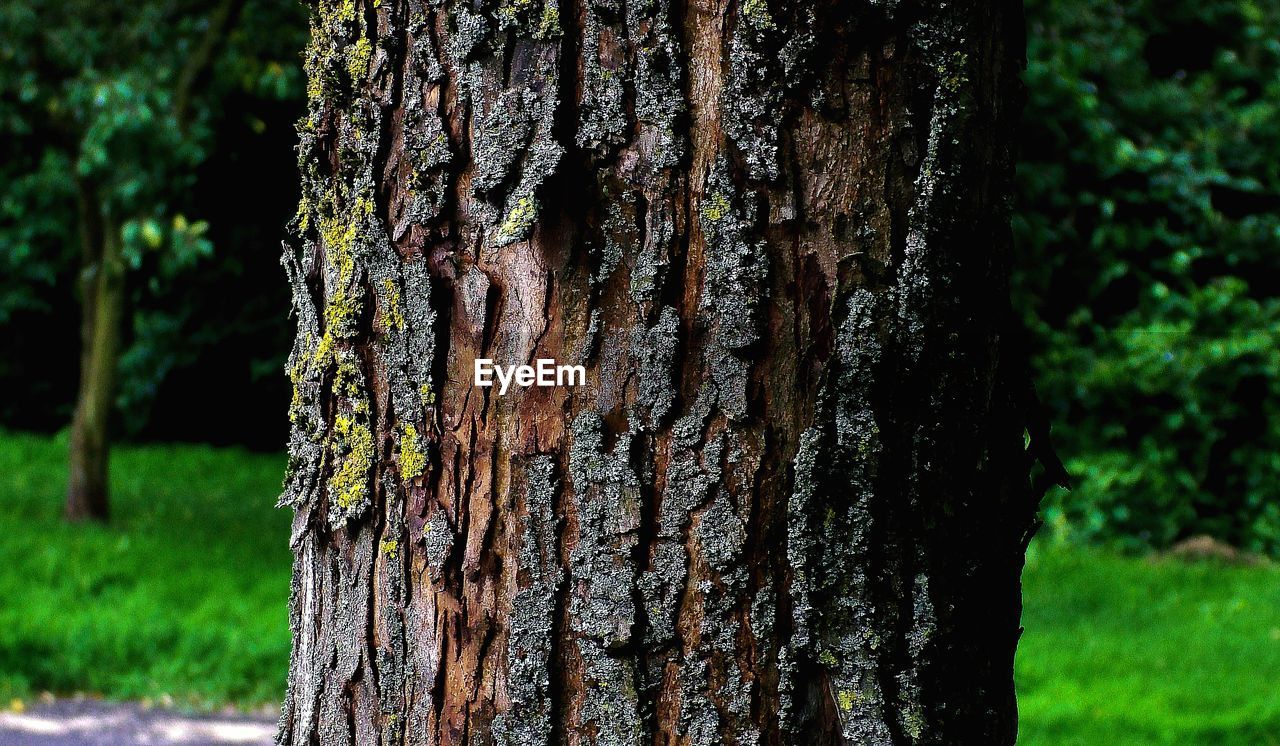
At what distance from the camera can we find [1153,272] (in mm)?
8281

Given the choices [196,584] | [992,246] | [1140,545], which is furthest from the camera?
[1140,545]

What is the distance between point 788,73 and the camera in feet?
4.01

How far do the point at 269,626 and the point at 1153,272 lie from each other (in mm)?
6090

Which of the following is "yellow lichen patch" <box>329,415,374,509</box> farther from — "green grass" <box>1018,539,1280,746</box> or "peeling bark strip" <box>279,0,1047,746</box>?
"green grass" <box>1018,539,1280,746</box>

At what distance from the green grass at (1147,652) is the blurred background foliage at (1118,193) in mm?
790

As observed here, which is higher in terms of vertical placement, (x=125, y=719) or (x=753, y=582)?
(x=753, y=582)

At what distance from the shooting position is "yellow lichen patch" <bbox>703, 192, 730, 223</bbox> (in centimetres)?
122

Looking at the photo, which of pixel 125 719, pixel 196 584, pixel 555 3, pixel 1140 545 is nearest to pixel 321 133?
pixel 555 3

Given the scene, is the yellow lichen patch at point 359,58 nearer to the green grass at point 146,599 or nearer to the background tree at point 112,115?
the green grass at point 146,599

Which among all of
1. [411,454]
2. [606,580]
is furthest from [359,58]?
[606,580]

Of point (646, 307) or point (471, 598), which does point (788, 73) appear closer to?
point (646, 307)

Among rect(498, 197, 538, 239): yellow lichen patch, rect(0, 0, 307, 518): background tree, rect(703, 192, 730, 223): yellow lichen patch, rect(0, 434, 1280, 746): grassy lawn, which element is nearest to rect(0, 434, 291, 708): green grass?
rect(0, 434, 1280, 746): grassy lawn

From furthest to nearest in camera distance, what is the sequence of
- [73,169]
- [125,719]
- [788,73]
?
[73,169] < [125,719] < [788,73]

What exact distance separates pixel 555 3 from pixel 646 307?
317mm
